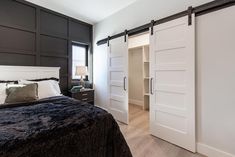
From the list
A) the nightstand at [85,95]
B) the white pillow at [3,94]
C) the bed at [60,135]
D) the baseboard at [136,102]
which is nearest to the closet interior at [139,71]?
the baseboard at [136,102]

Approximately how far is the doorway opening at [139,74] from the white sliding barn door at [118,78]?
0.72 m

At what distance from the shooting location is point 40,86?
7.91 ft

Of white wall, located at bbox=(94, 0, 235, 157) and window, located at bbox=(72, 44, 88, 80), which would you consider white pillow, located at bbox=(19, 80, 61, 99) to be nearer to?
window, located at bbox=(72, 44, 88, 80)

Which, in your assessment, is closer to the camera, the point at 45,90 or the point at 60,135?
the point at 60,135

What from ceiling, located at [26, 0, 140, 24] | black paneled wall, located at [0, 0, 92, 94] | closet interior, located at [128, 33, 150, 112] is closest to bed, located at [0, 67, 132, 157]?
black paneled wall, located at [0, 0, 92, 94]

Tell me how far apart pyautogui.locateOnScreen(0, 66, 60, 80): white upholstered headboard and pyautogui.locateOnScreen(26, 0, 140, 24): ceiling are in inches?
56.1

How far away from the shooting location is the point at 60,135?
106 cm

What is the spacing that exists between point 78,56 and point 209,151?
363 centimetres

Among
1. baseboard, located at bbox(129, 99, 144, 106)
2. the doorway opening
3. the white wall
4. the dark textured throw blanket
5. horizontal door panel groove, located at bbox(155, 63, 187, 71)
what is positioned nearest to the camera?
the dark textured throw blanket

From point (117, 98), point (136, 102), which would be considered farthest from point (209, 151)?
point (136, 102)

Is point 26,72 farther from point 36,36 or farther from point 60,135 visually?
point 60,135

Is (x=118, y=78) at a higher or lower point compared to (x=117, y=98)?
higher

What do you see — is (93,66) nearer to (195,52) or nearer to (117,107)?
(117,107)

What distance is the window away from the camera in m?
3.81
